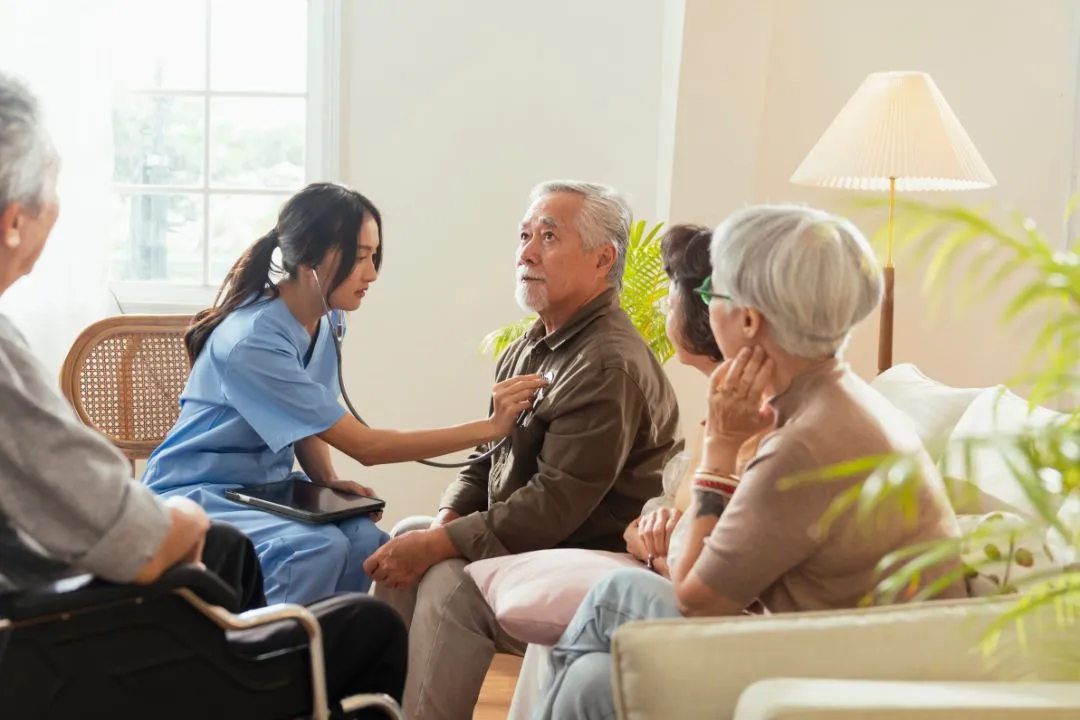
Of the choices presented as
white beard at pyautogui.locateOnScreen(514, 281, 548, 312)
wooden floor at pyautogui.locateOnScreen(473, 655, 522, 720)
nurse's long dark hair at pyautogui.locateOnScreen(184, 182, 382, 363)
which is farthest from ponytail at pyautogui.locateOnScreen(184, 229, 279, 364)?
wooden floor at pyautogui.locateOnScreen(473, 655, 522, 720)

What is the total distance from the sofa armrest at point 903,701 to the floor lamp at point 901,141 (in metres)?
1.89

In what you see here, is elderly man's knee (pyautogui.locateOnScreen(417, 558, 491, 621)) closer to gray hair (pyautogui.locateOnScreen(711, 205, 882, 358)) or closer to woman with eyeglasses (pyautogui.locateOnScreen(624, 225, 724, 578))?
woman with eyeglasses (pyautogui.locateOnScreen(624, 225, 724, 578))

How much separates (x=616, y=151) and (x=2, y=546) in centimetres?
276

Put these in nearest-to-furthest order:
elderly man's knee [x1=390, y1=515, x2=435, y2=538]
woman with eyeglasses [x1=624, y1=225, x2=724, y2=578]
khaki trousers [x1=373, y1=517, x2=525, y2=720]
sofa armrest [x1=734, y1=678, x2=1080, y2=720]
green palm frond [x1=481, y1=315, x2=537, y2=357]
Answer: sofa armrest [x1=734, y1=678, x2=1080, y2=720], woman with eyeglasses [x1=624, y1=225, x2=724, y2=578], khaki trousers [x1=373, y1=517, x2=525, y2=720], elderly man's knee [x1=390, y1=515, x2=435, y2=538], green palm frond [x1=481, y1=315, x2=537, y2=357]

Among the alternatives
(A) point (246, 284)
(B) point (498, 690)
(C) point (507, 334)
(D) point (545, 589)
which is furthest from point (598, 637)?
(C) point (507, 334)

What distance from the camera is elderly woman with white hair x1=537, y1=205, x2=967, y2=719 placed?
1.54m

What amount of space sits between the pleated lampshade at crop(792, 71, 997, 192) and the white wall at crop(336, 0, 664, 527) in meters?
0.99

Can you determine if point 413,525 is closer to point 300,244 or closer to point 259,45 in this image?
point 300,244

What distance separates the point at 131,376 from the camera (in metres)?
3.10

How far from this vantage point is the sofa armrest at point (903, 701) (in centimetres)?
125

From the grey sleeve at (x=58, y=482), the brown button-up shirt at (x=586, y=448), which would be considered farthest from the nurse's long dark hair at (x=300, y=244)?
the grey sleeve at (x=58, y=482)

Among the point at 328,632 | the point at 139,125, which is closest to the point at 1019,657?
the point at 328,632

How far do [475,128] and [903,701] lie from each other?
2.95 m

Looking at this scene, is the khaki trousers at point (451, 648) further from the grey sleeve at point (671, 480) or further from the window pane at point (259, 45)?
the window pane at point (259, 45)
